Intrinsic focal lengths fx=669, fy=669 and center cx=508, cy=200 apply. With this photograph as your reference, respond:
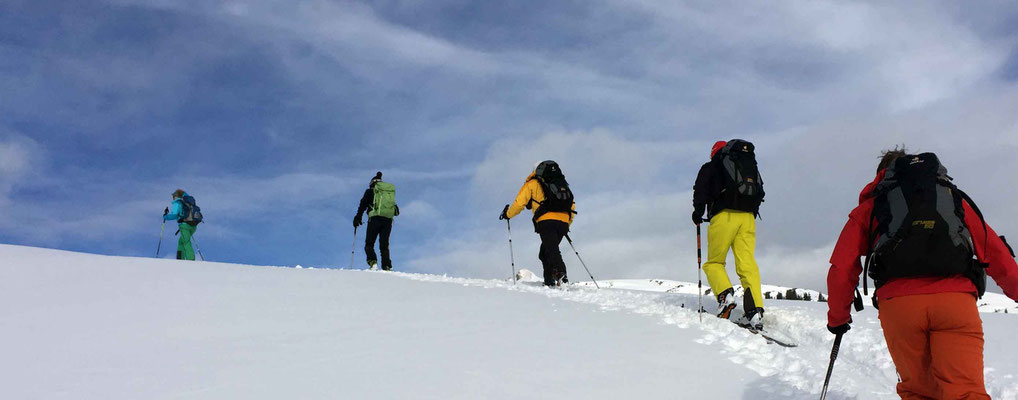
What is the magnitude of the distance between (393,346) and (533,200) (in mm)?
6181

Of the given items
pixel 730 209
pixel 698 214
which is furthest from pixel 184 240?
pixel 730 209

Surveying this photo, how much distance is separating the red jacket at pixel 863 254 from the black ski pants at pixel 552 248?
752 centimetres

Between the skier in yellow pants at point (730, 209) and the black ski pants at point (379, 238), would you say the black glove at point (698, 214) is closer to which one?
the skier in yellow pants at point (730, 209)

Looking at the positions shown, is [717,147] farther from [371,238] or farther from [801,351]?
[371,238]

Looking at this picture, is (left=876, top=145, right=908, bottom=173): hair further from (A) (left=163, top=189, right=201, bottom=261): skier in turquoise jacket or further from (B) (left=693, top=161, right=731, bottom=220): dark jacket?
(A) (left=163, top=189, right=201, bottom=261): skier in turquoise jacket

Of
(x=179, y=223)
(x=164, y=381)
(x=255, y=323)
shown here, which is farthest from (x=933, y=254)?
(x=179, y=223)

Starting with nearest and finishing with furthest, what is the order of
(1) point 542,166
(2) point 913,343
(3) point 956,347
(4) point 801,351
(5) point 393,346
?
(3) point 956,347, (2) point 913,343, (5) point 393,346, (4) point 801,351, (1) point 542,166

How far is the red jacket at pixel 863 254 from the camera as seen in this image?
3.99 m

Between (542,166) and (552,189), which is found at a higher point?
(542,166)

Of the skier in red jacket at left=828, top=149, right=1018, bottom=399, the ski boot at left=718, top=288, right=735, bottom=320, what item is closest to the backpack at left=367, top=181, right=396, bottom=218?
the ski boot at left=718, top=288, right=735, bottom=320

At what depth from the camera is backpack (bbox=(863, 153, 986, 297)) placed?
3.77m

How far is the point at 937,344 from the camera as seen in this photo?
3.71 m

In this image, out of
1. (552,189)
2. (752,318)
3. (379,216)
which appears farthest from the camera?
(379,216)

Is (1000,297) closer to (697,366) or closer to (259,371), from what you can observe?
(697,366)
